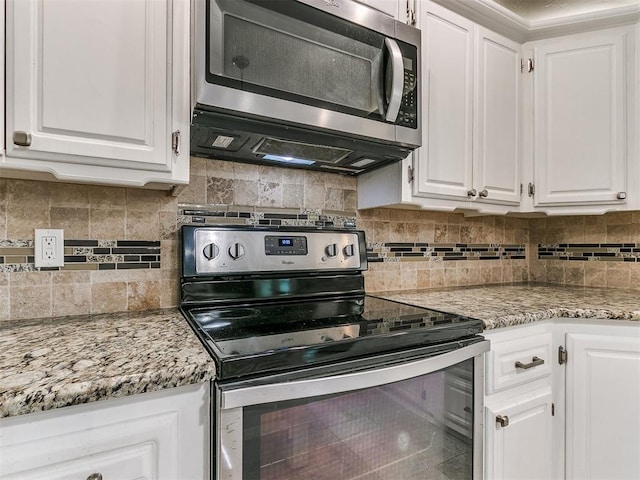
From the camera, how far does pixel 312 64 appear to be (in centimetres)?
110

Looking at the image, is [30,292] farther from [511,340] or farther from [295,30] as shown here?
[511,340]

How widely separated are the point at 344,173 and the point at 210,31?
80 centimetres

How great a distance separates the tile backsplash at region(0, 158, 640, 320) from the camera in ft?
3.55

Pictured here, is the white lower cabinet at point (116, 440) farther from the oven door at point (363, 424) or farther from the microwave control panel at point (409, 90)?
the microwave control panel at point (409, 90)

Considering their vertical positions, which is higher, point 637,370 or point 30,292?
point 30,292

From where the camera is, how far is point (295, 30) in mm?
1062

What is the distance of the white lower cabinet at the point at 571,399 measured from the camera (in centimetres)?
120

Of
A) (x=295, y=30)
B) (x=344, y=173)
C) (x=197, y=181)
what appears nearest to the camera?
(x=295, y=30)

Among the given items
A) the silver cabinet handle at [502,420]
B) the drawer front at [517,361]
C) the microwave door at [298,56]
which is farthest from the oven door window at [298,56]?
the silver cabinet handle at [502,420]

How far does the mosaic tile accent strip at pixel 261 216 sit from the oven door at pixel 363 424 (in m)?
0.77

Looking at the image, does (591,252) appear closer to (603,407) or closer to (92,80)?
(603,407)

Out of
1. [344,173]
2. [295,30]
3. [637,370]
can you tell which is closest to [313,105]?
[295,30]

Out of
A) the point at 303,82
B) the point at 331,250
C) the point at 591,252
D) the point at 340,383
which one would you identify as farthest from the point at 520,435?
the point at 303,82

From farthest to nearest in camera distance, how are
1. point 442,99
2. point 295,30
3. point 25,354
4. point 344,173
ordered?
point 344,173 → point 442,99 → point 295,30 → point 25,354
